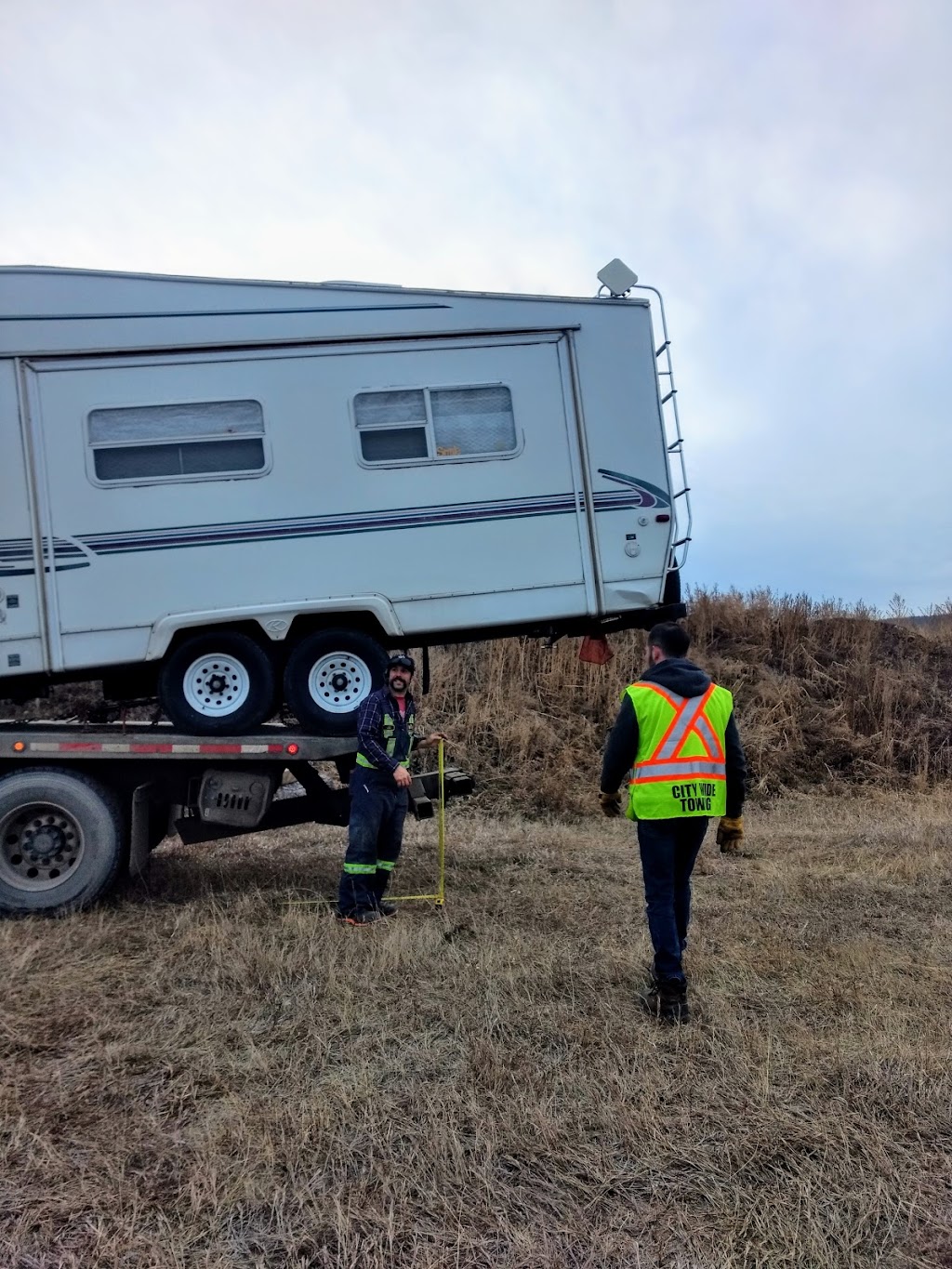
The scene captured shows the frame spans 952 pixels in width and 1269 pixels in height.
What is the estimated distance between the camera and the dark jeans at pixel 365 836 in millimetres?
5359

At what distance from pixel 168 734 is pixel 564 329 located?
369 centimetres

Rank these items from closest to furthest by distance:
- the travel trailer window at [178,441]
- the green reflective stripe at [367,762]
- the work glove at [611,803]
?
the work glove at [611,803] → the green reflective stripe at [367,762] → the travel trailer window at [178,441]

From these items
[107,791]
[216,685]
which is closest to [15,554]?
[216,685]

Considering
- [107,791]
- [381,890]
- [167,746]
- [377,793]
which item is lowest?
[381,890]

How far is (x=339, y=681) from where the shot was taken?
5844 mm

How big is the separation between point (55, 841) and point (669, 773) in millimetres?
4043

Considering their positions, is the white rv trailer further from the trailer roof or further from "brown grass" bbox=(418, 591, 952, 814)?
"brown grass" bbox=(418, 591, 952, 814)

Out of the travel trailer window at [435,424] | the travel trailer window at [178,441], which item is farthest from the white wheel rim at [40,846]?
the travel trailer window at [435,424]

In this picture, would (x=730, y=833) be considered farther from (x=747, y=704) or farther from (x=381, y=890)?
(x=747, y=704)

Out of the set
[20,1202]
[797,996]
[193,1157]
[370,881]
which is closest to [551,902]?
[370,881]

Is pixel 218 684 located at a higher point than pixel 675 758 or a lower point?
higher

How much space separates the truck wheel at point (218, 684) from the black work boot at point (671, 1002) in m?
3.07

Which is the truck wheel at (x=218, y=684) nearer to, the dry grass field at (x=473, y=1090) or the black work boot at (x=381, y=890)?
the dry grass field at (x=473, y=1090)

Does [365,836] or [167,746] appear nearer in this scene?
[365,836]
